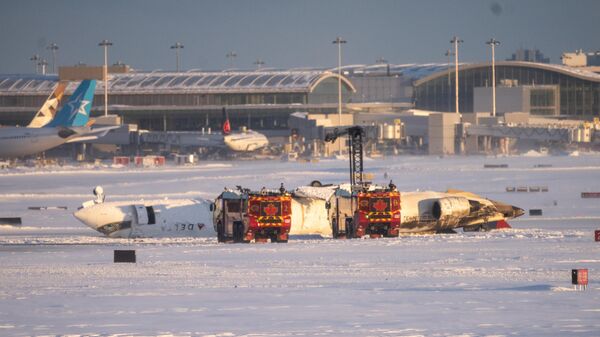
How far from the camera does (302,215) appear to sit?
6531 centimetres

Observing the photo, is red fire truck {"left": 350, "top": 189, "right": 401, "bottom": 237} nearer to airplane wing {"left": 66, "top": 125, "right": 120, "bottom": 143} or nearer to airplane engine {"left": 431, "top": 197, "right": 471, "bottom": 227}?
airplane engine {"left": 431, "top": 197, "right": 471, "bottom": 227}

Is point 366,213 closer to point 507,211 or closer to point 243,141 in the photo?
point 507,211

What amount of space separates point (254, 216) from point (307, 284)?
60.2 feet

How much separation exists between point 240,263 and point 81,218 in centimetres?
1818

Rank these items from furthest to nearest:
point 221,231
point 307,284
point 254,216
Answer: point 221,231 → point 254,216 → point 307,284

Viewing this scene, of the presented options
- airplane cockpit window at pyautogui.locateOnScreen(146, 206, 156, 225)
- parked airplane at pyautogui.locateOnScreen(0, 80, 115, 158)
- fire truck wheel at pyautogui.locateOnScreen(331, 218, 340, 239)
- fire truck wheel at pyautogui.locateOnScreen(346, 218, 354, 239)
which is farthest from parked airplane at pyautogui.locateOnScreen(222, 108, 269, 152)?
fire truck wheel at pyautogui.locateOnScreen(346, 218, 354, 239)

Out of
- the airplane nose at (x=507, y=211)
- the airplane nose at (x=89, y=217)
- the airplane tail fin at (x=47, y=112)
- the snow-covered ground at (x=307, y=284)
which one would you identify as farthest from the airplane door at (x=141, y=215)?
the airplane tail fin at (x=47, y=112)

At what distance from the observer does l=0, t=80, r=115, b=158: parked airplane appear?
145375mm

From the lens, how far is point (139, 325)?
1329 inches

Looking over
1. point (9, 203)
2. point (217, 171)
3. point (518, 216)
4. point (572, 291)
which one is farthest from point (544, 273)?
point (217, 171)

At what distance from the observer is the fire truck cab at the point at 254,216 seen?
199 feet

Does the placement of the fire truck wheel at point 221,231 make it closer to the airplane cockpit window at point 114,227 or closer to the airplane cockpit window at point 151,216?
the airplane cockpit window at point 151,216

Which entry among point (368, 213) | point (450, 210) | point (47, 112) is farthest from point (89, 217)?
point (47, 112)

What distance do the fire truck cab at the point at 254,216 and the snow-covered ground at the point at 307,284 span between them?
3.74ft
